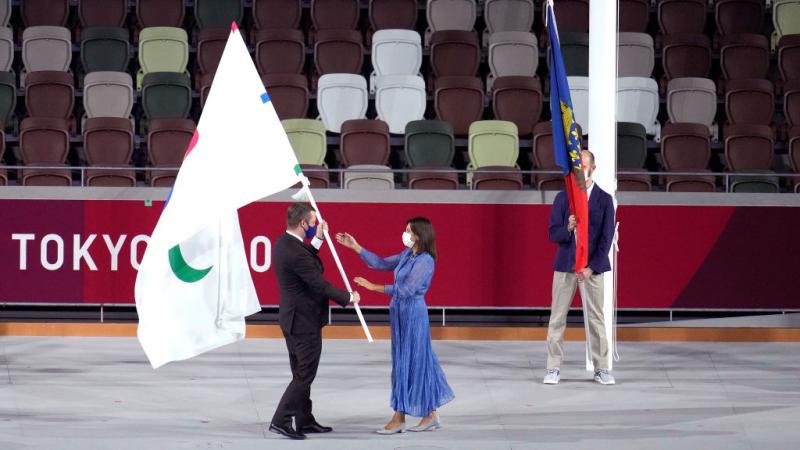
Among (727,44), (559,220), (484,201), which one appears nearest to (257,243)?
(484,201)

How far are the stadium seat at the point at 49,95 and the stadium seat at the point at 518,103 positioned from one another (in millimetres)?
4923

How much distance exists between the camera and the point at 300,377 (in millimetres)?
8414

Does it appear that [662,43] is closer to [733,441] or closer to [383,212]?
[383,212]

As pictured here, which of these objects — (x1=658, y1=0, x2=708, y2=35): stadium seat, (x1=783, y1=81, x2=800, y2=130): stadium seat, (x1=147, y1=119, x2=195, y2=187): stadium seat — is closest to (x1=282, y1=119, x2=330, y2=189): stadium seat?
(x1=147, y1=119, x2=195, y2=187): stadium seat

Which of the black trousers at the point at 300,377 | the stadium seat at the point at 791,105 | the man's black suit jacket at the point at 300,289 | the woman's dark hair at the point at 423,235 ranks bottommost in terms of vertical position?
the black trousers at the point at 300,377

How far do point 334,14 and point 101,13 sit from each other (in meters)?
2.97

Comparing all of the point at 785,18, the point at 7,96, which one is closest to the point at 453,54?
the point at 785,18

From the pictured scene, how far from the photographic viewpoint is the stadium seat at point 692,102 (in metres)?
16.0

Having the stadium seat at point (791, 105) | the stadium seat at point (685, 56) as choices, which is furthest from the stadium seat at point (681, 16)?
the stadium seat at point (791, 105)

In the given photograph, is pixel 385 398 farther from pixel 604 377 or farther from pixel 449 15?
pixel 449 15

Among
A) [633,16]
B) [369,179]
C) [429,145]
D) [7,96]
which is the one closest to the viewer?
[369,179]

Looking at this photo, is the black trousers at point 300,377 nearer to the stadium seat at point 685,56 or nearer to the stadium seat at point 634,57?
the stadium seat at point 634,57

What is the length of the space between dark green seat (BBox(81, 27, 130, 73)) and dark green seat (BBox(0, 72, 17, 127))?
3.93ft

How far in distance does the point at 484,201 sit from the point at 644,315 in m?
1.94
